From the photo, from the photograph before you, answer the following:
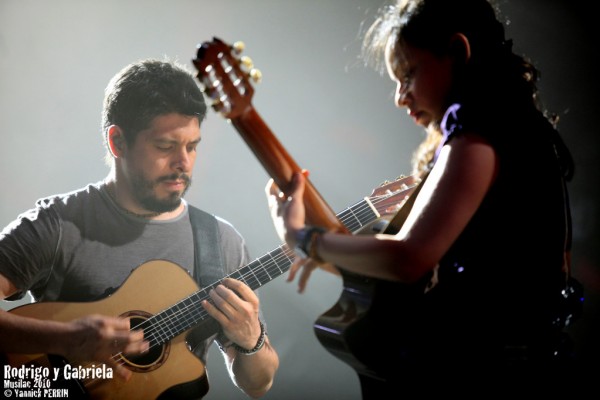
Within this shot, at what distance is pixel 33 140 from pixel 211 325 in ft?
4.49

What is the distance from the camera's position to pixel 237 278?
88.5 inches

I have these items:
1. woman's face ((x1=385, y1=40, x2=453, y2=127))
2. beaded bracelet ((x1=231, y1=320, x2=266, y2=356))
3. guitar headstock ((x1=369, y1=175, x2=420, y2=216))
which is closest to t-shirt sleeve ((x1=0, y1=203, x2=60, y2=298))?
beaded bracelet ((x1=231, y1=320, x2=266, y2=356))

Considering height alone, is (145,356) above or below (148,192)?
below

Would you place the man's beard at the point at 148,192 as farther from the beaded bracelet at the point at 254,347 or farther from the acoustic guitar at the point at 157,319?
the beaded bracelet at the point at 254,347

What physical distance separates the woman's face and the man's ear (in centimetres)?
158

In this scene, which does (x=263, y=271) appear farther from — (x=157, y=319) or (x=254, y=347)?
(x=157, y=319)

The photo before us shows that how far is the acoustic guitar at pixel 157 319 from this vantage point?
6.54ft

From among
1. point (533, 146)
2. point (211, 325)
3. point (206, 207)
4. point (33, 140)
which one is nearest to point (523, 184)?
point (533, 146)

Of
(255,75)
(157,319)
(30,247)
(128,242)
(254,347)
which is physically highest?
(30,247)

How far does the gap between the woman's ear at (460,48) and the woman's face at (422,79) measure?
1 cm

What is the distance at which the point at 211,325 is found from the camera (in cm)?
223

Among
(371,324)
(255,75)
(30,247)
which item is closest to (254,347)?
(30,247)

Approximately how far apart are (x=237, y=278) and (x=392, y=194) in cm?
71

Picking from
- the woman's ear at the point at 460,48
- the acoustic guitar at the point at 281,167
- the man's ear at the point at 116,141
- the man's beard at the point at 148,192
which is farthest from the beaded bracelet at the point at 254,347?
the woman's ear at the point at 460,48
